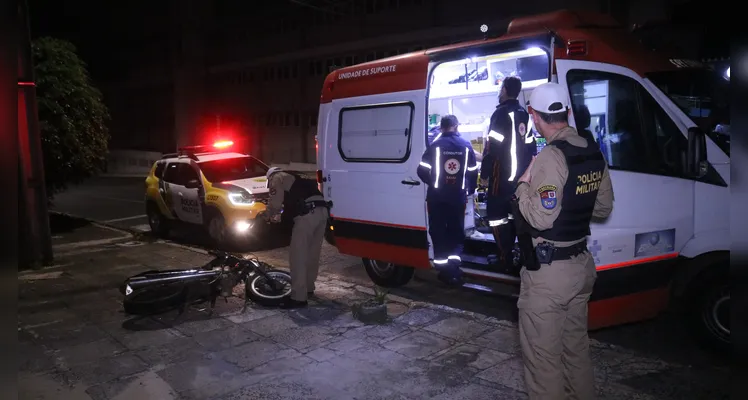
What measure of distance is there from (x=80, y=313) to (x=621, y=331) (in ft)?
19.8

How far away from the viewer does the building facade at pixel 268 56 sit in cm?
2627

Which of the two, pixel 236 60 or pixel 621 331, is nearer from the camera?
pixel 621 331

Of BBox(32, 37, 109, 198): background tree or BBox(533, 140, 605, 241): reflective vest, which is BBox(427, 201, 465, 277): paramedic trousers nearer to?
BBox(533, 140, 605, 241): reflective vest

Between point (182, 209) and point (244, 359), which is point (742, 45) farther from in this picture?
point (182, 209)

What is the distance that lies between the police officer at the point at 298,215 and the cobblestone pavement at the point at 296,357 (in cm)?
32

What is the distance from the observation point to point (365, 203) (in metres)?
6.96

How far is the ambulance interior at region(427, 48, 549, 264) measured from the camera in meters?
6.30

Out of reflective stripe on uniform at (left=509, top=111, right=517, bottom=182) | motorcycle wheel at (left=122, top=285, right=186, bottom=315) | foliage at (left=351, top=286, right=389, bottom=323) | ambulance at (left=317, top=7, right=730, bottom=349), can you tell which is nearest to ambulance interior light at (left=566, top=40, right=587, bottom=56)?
ambulance at (left=317, top=7, right=730, bottom=349)

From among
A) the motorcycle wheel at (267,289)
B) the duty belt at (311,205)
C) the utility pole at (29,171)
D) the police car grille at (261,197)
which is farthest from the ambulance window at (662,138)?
the utility pole at (29,171)

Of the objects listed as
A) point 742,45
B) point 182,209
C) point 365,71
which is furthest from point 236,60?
point 742,45

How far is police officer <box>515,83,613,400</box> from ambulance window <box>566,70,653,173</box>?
1464 millimetres

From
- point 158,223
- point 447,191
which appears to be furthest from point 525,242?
point 158,223

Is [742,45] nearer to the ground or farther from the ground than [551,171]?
farther from the ground

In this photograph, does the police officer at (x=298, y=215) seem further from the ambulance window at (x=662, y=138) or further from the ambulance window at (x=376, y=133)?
the ambulance window at (x=662, y=138)
